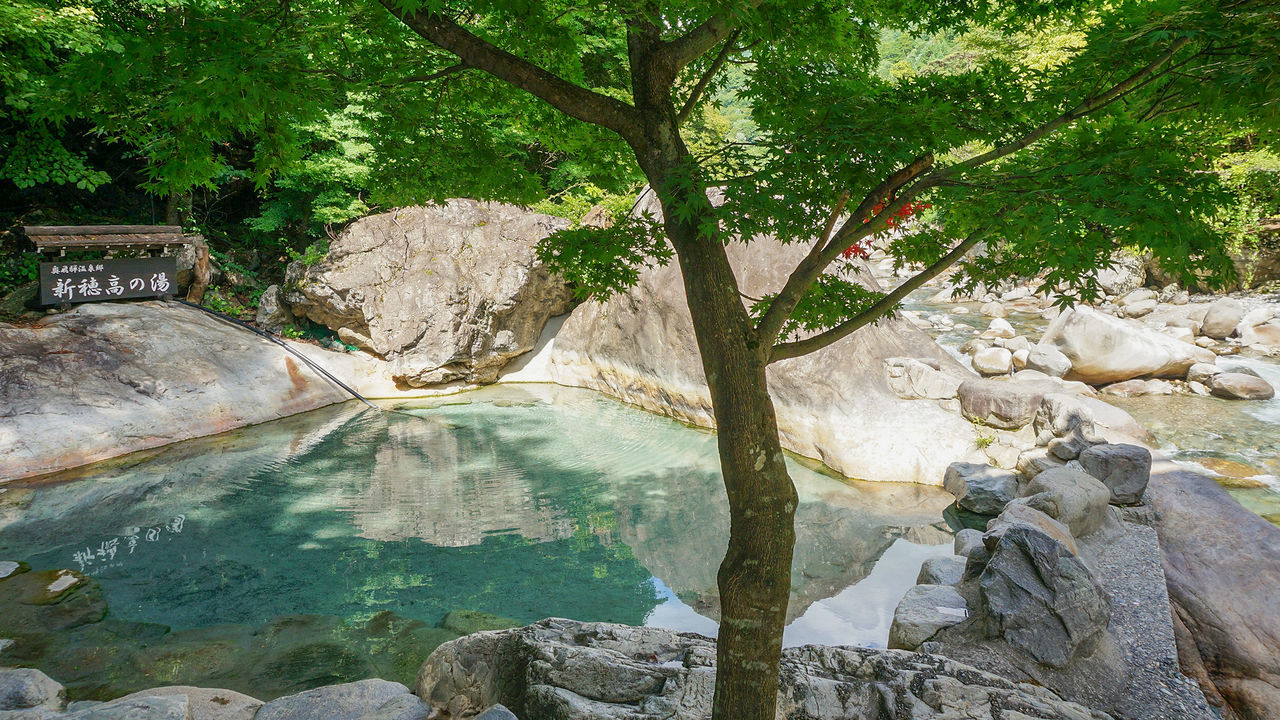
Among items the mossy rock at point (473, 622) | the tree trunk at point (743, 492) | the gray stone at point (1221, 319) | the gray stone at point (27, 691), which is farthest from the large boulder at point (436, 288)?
the gray stone at point (1221, 319)

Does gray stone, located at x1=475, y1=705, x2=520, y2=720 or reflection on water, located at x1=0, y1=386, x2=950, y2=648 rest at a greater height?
gray stone, located at x1=475, y1=705, x2=520, y2=720

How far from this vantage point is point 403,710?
12.5 ft

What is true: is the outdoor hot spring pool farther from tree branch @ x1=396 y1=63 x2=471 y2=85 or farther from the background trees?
tree branch @ x1=396 y1=63 x2=471 y2=85

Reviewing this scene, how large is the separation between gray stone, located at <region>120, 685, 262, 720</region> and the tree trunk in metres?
2.81

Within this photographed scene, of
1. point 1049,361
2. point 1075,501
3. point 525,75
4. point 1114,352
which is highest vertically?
point 525,75

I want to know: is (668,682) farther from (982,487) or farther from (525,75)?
(982,487)

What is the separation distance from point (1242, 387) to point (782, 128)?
1265 cm

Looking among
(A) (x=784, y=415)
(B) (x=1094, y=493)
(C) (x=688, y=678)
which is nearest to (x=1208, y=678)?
(B) (x=1094, y=493)

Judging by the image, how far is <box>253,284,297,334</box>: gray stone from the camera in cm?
1323

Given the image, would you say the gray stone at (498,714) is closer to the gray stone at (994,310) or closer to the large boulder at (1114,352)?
the large boulder at (1114,352)

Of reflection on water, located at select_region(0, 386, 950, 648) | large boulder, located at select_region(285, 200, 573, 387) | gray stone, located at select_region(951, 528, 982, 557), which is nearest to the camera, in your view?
reflection on water, located at select_region(0, 386, 950, 648)

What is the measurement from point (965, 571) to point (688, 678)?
2.95 metres

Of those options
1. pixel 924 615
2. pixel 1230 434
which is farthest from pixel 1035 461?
pixel 1230 434

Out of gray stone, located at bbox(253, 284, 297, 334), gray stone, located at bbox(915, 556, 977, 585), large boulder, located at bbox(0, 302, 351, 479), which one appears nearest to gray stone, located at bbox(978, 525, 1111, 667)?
gray stone, located at bbox(915, 556, 977, 585)
